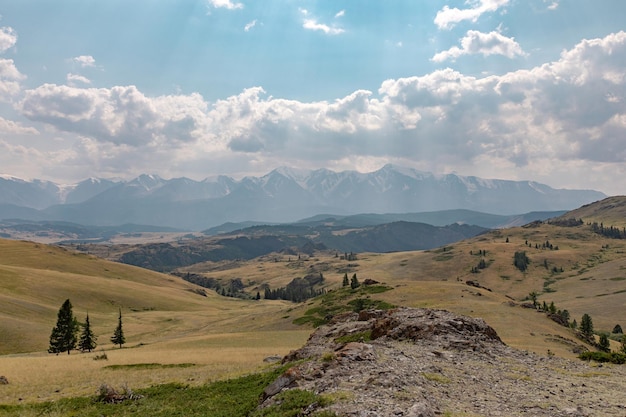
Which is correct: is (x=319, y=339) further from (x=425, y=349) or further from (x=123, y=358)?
(x=123, y=358)

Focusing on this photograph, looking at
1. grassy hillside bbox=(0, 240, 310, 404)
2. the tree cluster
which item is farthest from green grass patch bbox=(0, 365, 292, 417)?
the tree cluster

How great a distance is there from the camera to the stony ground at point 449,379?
60.6 ft

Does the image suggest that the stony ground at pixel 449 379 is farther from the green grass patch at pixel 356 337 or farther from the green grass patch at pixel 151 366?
the green grass patch at pixel 151 366

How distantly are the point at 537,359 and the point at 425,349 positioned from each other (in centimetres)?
998

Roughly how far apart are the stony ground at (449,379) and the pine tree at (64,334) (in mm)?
58824

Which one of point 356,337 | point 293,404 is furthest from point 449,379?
point 356,337

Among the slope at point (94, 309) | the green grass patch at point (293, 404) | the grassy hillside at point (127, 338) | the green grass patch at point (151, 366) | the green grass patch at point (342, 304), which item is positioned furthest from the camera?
the green grass patch at point (342, 304)

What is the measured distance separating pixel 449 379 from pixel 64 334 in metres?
75.5

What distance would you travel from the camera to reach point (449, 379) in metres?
23.1

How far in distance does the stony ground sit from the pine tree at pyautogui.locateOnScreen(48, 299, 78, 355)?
193 feet

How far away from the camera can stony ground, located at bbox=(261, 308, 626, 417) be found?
728 inches

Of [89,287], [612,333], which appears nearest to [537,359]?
[612,333]

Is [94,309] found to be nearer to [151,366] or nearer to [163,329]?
[163,329]

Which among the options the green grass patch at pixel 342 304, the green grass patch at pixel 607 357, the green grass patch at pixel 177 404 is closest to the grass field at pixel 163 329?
the green grass patch at pixel 177 404
